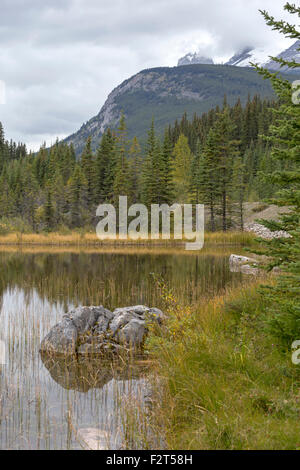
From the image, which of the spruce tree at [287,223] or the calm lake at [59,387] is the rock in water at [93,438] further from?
the spruce tree at [287,223]

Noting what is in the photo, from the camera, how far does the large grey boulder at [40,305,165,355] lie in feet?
28.6

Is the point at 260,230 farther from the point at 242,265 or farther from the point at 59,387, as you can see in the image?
the point at 59,387

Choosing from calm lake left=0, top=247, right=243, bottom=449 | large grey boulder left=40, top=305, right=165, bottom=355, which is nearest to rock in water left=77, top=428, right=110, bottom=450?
calm lake left=0, top=247, right=243, bottom=449

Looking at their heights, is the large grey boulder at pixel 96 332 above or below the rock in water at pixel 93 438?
above

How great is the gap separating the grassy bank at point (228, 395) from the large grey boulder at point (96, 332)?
218cm

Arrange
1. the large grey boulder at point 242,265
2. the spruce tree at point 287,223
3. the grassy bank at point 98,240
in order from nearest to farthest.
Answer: the spruce tree at point 287,223 → the large grey boulder at point 242,265 → the grassy bank at point 98,240

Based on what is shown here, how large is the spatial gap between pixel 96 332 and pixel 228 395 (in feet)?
16.5

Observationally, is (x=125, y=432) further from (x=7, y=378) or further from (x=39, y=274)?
(x=39, y=274)

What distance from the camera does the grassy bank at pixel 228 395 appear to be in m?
3.96

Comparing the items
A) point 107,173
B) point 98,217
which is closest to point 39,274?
point 98,217

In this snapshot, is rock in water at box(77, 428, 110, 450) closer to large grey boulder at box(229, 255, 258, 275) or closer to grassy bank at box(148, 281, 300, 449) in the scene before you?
grassy bank at box(148, 281, 300, 449)

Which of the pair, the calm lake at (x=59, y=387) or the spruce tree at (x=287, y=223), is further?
the spruce tree at (x=287, y=223)

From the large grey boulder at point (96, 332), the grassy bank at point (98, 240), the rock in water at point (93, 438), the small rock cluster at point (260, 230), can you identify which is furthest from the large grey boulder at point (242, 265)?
the rock in water at point (93, 438)

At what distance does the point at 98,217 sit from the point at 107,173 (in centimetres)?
715
